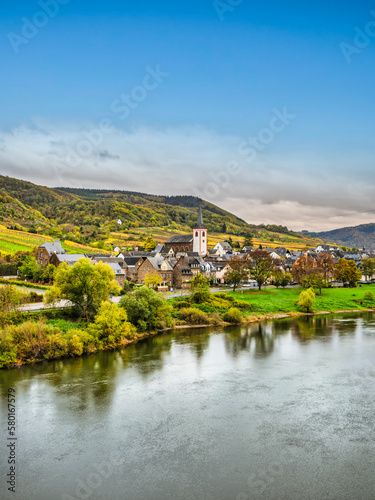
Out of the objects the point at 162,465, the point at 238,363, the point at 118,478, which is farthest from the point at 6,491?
the point at 238,363

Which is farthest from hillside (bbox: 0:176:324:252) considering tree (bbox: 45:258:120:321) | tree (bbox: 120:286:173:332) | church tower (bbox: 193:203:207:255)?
tree (bbox: 120:286:173:332)

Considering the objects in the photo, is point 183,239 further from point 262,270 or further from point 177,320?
point 177,320

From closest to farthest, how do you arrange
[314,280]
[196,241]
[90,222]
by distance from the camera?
1. [314,280]
2. [196,241]
3. [90,222]

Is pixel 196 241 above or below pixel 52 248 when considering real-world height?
above

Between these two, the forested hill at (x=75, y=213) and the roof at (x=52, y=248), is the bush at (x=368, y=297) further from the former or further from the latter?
the forested hill at (x=75, y=213)

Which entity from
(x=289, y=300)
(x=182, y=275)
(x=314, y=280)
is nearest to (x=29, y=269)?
(x=182, y=275)

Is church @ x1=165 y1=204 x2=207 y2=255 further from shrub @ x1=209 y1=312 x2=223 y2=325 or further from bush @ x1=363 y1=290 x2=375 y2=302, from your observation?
shrub @ x1=209 y1=312 x2=223 y2=325
